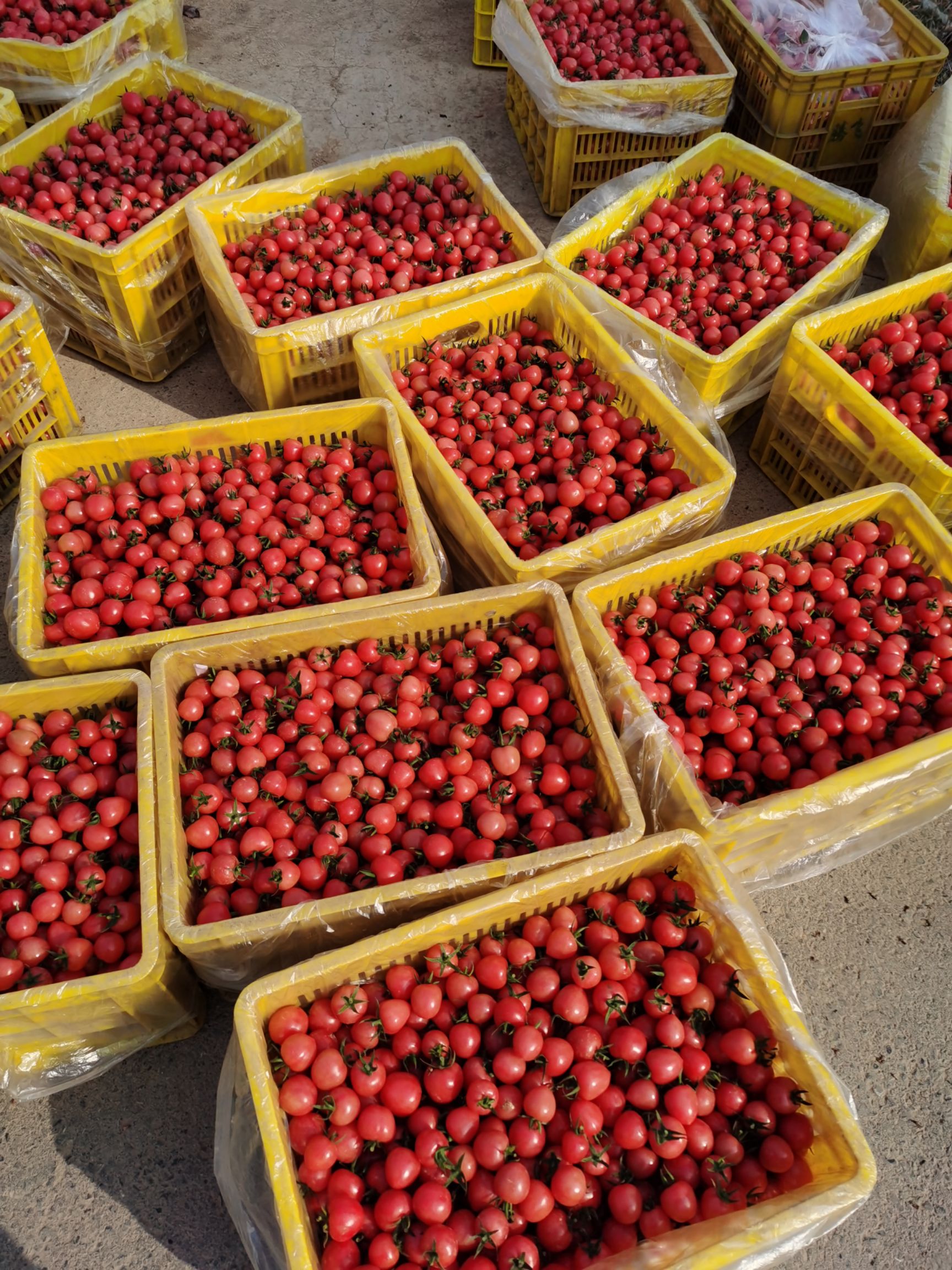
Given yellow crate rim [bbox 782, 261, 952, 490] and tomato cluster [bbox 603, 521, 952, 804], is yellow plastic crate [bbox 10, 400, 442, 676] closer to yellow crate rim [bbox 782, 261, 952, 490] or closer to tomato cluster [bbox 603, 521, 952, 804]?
tomato cluster [bbox 603, 521, 952, 804]

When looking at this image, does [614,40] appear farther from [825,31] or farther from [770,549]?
[770,549]

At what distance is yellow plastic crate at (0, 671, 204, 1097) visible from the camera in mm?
1780

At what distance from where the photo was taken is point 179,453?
2.68 meters

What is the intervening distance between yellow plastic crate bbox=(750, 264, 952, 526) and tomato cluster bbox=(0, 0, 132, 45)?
3.33 meters

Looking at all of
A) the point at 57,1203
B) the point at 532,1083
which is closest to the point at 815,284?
the point at 532,1083

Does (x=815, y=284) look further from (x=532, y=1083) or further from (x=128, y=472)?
(x=532, y=1083)

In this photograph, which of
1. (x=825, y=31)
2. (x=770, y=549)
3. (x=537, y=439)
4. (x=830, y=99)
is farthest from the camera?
(x=825, y=31)

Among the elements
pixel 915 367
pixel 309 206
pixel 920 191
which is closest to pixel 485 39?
pixel 309 206

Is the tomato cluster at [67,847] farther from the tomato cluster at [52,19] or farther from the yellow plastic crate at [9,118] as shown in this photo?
the tomato cluster at [52,19]

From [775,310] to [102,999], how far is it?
2829mm

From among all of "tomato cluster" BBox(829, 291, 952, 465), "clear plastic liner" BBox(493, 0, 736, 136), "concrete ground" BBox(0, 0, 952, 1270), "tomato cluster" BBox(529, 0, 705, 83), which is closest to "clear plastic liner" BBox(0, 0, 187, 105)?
"clear plastic liner" BBox(493, 0, 736, 136)

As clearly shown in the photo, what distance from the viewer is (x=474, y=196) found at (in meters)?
3.46

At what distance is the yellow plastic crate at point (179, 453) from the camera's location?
2.25m

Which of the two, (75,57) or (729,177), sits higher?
(75,57)
